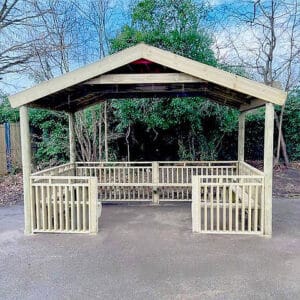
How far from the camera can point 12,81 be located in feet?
29.2

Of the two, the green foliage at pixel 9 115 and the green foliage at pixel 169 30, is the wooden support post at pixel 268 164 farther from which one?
the green foliage at pixel 9 115

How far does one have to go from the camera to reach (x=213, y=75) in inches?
171

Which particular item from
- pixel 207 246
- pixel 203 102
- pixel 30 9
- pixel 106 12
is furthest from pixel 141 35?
pixel 207 246

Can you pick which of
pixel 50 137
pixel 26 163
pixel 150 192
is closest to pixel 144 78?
pixel 26 163

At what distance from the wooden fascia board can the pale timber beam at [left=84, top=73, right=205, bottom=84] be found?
0.21 metres

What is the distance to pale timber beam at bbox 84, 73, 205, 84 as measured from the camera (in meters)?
4.48

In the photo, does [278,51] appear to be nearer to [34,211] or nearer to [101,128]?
[101,128]

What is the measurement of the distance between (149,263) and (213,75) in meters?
2.84

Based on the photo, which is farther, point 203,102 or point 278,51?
point 278,51

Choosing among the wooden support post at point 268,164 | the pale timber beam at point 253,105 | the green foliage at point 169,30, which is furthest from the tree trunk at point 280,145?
the wooden support post at point 268,164

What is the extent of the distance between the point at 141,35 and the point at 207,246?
5986 millimetres

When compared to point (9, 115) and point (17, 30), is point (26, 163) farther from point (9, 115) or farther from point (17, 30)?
point (9, 115)

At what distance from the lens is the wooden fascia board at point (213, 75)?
169 inches

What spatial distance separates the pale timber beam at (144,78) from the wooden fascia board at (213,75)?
0.69 ft
